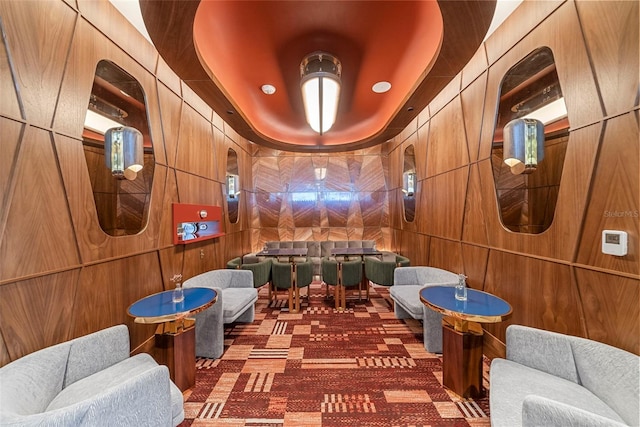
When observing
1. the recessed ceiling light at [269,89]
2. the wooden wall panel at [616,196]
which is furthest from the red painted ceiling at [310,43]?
the wooden wall panel at [616,196]

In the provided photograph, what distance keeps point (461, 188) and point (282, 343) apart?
3226mm

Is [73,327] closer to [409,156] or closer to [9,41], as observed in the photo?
[9,41]

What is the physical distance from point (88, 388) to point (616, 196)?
3.76 m

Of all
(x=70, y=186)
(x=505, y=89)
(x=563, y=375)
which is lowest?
(x=563, y=375)

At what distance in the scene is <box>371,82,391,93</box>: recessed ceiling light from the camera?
406 cm

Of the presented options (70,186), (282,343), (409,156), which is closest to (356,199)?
(409,156)

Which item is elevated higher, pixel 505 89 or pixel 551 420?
pixel 505 89

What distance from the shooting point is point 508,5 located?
2.44m

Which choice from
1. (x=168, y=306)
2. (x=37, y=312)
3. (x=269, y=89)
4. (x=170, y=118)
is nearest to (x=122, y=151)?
(x=170, y=118)

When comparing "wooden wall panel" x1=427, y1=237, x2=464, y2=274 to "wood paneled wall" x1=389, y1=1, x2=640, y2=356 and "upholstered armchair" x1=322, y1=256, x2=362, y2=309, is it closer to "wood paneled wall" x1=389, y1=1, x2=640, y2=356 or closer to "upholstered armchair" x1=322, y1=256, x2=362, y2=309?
"wood paneled wall" x1=389, y1=1, x2=640, y2=356

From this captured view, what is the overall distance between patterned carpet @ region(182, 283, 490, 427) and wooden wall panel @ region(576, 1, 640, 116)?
2.56m

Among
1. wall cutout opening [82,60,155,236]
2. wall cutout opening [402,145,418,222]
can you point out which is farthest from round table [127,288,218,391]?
wall cutout opening [402,145,418,222]

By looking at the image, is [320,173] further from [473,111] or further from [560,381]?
[560,381]

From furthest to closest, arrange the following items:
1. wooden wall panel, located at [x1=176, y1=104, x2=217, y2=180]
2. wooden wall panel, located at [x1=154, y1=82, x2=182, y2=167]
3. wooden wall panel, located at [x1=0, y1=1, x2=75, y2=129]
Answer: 1. wooden wall panel, located at [x1=176, y1=104, x2=217, y2=180]
2. wooden wall panel, located at [x1=154, y1=82, x2=182, y2=167]
3. wooden wall panel, located at [x1=0, y1=1, x2=75, y2=129]
